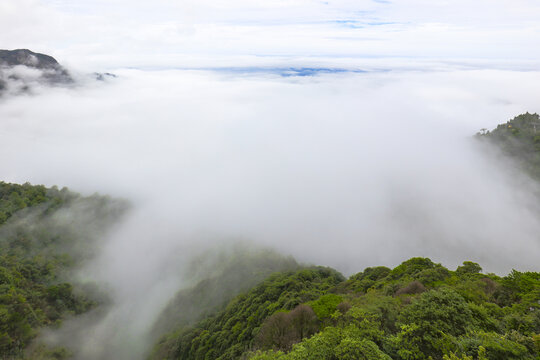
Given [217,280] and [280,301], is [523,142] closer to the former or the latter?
[280,301]

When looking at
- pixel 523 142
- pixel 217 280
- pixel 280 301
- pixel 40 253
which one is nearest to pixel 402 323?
pixel 280 301

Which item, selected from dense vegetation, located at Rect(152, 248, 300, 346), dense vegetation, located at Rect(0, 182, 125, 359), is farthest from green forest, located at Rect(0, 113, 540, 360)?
dense vegetation, located at Rect(152, 248, 300, 346)

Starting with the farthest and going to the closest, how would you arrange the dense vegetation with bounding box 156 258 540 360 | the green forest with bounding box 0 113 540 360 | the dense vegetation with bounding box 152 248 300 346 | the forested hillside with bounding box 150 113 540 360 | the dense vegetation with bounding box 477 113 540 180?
the dense vegetation with bounding box 477 113 540 180 < the dense vegetation with bounding box 152 248 300 346 < the green forest with bounding box 0 113 540 360 < the forested hillside with bounding box 150 113 540 360 < the dense vegetation with bounding box 156 258 540 360

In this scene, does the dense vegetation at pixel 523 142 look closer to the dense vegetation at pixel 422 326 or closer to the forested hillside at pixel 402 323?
the forested hillside at pixel 402 323

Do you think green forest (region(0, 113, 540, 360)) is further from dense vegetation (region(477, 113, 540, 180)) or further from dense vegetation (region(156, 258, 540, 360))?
dense vegetation (region(477, 113, 540, 180))

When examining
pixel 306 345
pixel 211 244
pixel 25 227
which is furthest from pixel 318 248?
pixel 25 227

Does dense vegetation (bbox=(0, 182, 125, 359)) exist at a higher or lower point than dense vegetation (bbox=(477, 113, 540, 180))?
lower

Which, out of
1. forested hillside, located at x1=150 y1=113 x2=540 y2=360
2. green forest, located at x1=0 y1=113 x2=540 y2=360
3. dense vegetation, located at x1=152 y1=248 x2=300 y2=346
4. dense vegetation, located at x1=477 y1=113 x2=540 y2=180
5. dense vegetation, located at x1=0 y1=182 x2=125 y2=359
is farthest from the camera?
dense vegetation, located at x1=477 y1=113 x2=540 y2=180

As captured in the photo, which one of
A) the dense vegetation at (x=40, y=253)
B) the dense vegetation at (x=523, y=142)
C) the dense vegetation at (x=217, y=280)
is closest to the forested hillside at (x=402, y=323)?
the dense vegetation at (x=217, y=280)
